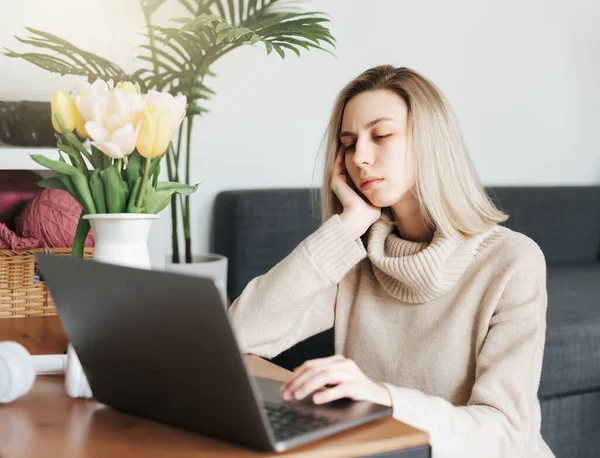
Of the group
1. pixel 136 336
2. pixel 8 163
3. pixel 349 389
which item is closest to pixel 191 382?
pixel 136 336

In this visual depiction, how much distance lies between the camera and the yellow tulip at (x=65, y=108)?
2.94 ft

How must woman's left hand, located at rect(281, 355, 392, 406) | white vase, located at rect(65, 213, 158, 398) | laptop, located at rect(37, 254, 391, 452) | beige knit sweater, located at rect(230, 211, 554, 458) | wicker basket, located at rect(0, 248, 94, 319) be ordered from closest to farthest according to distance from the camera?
laptop, located at rect(37, 254, 391, 452) → woman's left hand, located at rect(281, 355, 392, 406) → white vase, located at rect(65, 213, 158, 398) → beige knit sweater, located at rect(230, 211, 554, 458) → wicker basket, located at rect(0, 248, 94, 319)

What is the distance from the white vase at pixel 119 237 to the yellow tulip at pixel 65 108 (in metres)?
0.12

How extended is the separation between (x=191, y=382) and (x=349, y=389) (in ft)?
0.60

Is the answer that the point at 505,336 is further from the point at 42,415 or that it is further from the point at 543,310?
the point at 42,415

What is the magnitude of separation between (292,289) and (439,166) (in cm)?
31

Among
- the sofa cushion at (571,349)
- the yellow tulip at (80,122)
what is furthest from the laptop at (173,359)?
the sofa cushion at (571,349)

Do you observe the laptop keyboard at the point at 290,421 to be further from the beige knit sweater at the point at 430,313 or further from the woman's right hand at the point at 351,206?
the woman's right hand at the point at 351,206

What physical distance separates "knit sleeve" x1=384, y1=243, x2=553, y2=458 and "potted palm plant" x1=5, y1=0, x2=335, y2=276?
3.49 feet

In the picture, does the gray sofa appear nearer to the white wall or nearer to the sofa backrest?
the sofa backrest

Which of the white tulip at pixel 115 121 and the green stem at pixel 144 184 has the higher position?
the white tulip at pixel 115 121

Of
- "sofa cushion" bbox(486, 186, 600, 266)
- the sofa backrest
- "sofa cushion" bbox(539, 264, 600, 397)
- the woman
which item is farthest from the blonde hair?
"sofa cushion" bbox(486, 186, 600, 266)

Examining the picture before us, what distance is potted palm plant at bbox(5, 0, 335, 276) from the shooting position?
6.54 feet

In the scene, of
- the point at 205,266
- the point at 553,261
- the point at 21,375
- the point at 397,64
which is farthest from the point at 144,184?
the point at 553,261
